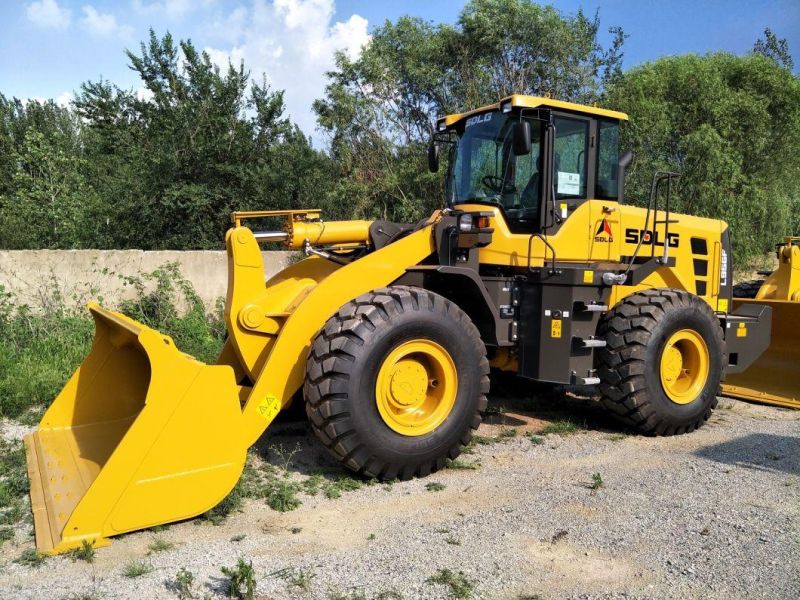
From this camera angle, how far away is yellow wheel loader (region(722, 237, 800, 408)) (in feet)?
25.0

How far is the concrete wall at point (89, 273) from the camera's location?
874cm

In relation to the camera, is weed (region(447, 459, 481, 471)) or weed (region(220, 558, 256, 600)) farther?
weed (region(447, 459, 481, 471))

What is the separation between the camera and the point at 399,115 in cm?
2142

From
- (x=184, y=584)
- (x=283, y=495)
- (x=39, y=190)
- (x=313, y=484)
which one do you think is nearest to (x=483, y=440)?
(x=313, y=484)

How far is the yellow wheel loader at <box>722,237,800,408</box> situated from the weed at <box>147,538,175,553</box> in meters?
6.57

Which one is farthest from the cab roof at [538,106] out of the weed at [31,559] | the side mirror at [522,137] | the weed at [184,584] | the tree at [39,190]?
the tree at [39,190]

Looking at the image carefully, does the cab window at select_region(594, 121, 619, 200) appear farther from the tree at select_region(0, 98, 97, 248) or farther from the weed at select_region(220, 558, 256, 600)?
the tree at select_region(0, 98, 97, 248)

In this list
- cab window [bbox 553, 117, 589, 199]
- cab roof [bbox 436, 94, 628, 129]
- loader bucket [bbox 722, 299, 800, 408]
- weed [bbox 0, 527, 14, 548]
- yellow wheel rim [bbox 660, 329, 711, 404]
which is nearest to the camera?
weed [bbox 0, 527, 14, 548]

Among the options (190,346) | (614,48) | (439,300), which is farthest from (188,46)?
(614,48)

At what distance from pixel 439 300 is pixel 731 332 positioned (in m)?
3.85

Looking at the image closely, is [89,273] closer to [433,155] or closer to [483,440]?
[433,155]

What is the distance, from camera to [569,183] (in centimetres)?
598

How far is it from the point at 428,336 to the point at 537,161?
6.71 ft

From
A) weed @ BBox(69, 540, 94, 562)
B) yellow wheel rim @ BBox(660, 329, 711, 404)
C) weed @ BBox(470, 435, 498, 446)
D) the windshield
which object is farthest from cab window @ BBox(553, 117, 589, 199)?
weed @ BBox(69, 540, 94, 562)
